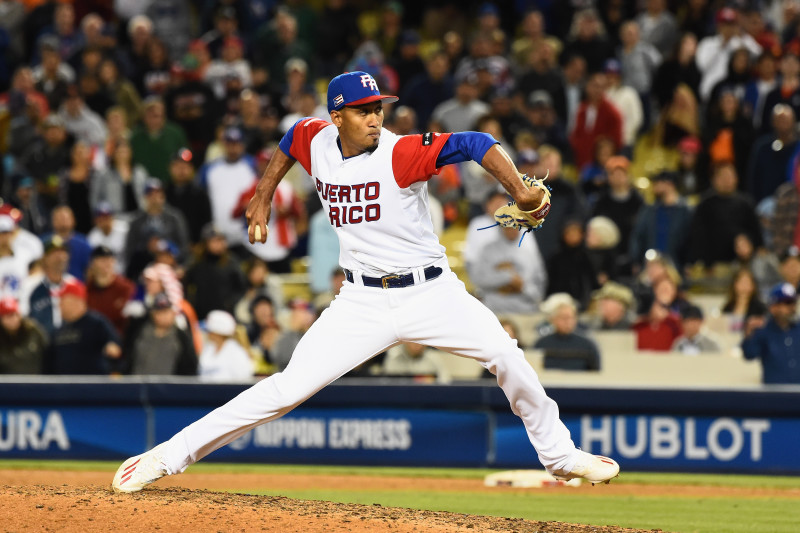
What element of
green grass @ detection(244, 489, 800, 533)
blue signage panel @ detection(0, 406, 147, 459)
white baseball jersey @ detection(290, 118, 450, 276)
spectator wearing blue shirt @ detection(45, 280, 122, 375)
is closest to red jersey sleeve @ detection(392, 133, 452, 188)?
white baseball jersey @ detection(290, 118, 450, 276)

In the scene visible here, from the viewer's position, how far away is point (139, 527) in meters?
6.29

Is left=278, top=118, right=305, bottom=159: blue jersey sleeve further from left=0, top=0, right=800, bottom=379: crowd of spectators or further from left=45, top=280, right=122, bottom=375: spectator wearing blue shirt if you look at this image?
left=45, top=280, right=122, bottom=375: spectator wearing blue shirt

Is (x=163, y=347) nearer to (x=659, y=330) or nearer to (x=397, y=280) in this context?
(x=659, y=330)

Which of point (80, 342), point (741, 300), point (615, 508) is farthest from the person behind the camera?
point (741, 300)

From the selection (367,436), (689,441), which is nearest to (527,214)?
(689,441)

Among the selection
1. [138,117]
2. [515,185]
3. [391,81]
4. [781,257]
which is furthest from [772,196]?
[515,185]

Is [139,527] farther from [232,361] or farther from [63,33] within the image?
[63,33]

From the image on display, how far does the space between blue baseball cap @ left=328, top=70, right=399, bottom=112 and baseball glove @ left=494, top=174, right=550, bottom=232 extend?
31.1 inches

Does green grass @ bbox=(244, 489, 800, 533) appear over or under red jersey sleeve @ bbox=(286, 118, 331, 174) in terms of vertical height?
under

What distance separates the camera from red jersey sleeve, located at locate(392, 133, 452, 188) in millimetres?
6266

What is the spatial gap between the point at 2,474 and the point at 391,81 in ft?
23.4

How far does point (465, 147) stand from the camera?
6.20 m

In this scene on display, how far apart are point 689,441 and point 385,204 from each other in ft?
17.7

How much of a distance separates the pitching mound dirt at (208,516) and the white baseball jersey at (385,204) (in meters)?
1.28
